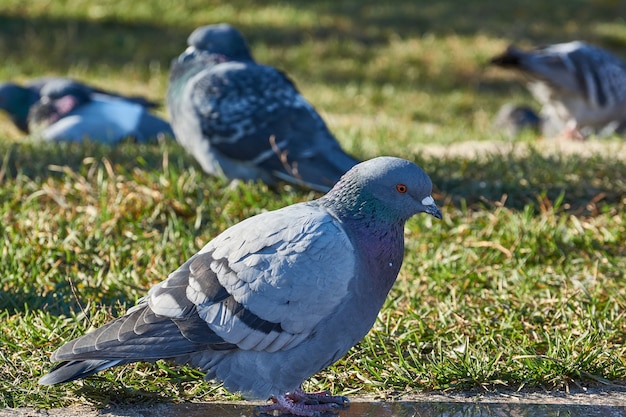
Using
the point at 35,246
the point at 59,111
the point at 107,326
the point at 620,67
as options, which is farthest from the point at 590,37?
the point at 107,326

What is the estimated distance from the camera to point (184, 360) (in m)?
2.82

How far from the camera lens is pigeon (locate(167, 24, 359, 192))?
486cm

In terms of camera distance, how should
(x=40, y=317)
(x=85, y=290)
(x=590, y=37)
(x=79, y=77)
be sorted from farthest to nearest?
(x=590, y=37) → (x=79, y=77) → (x=85, y=290) → (x=40, y=317)

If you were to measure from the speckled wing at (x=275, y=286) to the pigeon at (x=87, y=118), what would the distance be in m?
3.91

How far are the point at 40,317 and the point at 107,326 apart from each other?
29.3 inches

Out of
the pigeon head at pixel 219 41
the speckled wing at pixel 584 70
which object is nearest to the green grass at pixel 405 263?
the pigeon head at pixel 219 41

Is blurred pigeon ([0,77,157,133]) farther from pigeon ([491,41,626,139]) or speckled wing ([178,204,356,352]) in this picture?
speckled wing ([178,204,356,352])

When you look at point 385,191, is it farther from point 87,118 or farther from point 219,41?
point 87,118

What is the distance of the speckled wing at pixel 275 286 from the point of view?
2.67m

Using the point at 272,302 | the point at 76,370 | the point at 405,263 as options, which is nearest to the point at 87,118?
the point at 405,263

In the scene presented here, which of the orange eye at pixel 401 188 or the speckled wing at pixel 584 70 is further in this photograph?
the speckled wing at pixel 584 70

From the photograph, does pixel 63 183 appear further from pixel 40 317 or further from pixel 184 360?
pixel 184 360

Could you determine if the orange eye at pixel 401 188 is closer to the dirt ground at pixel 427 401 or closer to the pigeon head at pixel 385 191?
the pigeon head at pixel 385 191

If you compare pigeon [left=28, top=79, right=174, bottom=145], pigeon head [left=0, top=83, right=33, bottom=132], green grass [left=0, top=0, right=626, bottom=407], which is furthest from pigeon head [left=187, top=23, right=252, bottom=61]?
pigeon head [left=0, top=83, right=33, bottom=132]
